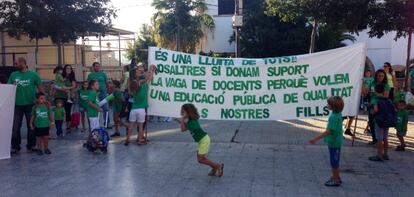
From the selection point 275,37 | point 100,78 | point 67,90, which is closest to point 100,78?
point 100,78

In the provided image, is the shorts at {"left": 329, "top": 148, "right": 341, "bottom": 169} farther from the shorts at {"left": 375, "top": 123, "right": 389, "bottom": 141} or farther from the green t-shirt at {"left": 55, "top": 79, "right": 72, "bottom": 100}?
the green t-shirt at {"left": 55, "top": 79, "right": 72, "bottom": 100}

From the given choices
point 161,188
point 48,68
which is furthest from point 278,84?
point 48,68

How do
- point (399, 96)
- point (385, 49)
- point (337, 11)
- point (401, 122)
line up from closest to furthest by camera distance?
point (401, 122) → point (399, 96) → point (337, 11) → point (385, 49)

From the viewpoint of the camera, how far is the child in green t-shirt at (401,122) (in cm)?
907

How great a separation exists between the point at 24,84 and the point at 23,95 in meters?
0.21

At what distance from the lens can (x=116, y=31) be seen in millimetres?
26922

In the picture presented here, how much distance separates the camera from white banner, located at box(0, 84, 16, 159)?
859 cm

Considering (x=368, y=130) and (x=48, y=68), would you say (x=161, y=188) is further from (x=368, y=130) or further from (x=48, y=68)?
(x=48, y=68)

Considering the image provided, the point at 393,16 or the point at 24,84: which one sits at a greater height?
the point at 393,16

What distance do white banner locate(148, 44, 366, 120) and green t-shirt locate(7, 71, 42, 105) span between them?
2.22m

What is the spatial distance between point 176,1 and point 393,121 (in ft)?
108

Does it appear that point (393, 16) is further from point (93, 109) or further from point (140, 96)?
→ point (93, 109)

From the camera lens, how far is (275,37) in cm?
3350

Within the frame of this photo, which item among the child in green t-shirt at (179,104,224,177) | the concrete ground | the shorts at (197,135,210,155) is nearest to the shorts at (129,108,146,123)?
the concrete ground
